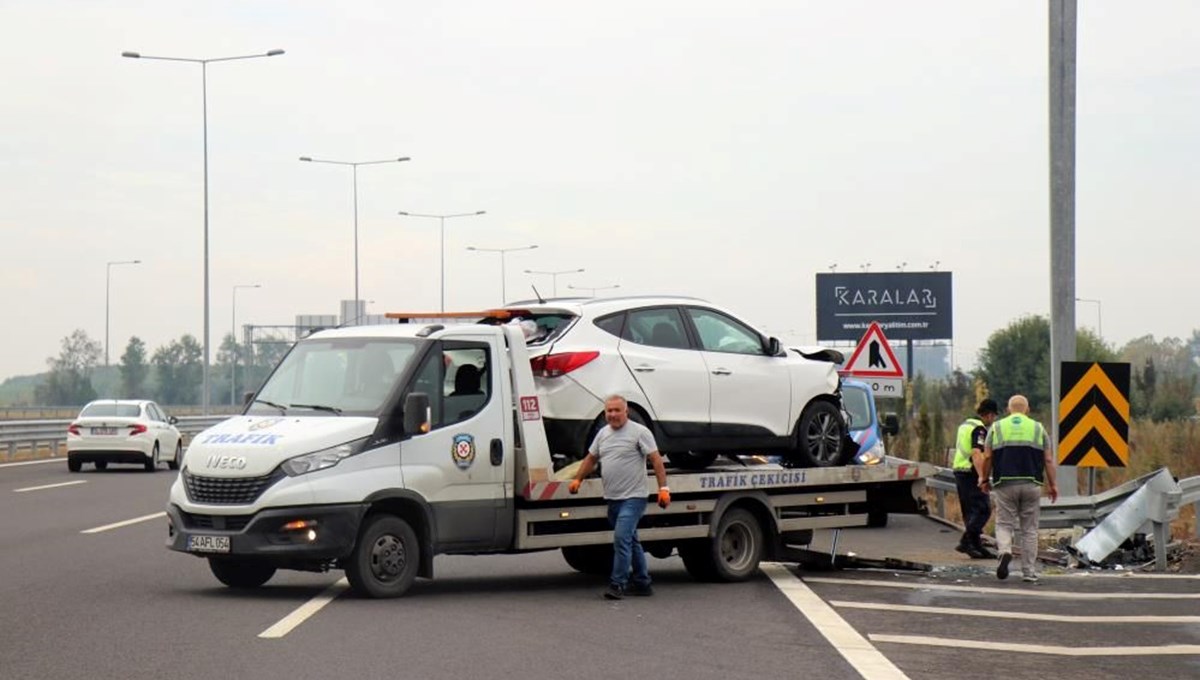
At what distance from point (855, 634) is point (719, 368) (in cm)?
415

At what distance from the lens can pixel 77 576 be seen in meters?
16.5

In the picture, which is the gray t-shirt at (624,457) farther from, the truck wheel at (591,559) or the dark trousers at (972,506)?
the dark trousers at (972,506)

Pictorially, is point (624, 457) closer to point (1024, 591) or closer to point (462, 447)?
point (462, 447)

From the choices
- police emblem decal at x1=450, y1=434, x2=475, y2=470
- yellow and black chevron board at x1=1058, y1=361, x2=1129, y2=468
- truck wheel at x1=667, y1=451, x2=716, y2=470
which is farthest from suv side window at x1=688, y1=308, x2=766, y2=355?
yellow and black chevron board at x1=1058, y1=361, x2=1129, y2=468

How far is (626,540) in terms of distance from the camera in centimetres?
1531

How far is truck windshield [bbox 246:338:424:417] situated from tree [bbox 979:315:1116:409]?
198ft

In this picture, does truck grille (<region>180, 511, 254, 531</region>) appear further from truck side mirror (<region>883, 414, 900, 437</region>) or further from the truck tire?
truck side mirror (<region>883, 414, 900, 437</region>)

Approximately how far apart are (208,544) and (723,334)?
16.7 ft

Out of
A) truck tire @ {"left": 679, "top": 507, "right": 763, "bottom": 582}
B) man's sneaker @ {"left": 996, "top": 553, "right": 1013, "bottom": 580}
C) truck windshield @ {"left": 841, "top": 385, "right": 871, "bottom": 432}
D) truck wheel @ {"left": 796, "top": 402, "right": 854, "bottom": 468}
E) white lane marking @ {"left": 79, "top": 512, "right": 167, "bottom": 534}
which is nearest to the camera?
truck tire @ {"left": 679, "top": 507, "right": 763, "bottom": 582}

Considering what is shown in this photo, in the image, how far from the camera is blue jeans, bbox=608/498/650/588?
15242 millimetres

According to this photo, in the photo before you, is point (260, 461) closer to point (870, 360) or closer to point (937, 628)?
point (937, 628)

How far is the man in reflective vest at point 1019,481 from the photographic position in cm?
1795

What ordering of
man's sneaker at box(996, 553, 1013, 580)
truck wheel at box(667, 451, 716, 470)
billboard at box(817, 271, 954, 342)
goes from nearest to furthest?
truck wheel at box(667, 451, 716, 470), man's sneaker at box(996, 553, 1013, 580), billboard at box(817, 271, 954, 342)

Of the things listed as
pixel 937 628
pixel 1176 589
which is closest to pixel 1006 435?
pixel 1176 589
